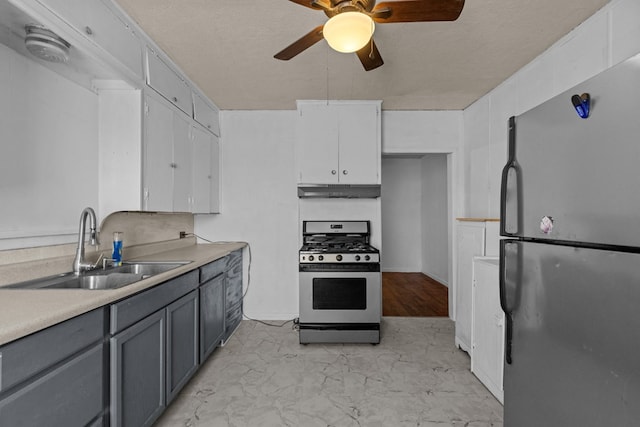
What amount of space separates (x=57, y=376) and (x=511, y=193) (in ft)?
6.39

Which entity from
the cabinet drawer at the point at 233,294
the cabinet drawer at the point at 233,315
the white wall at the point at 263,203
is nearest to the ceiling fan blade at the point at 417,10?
the white wall at the point at 263,203

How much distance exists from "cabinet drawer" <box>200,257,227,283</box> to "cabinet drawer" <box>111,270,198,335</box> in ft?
0.62

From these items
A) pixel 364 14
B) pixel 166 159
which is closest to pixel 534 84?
pixel 364 14

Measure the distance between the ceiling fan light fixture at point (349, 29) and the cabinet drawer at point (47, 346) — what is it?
158cm

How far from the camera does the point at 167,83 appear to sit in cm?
254

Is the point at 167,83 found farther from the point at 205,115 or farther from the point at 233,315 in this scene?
the point at 233,315

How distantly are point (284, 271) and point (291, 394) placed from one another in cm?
166

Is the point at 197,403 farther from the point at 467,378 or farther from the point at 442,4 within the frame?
the point at 442,4

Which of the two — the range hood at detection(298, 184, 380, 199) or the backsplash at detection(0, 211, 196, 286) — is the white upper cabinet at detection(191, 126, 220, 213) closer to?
the backsplash at detection(0, 211, 196, 286)

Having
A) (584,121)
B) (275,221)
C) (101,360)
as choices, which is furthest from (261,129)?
(584,121)

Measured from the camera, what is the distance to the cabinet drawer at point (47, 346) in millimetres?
1005

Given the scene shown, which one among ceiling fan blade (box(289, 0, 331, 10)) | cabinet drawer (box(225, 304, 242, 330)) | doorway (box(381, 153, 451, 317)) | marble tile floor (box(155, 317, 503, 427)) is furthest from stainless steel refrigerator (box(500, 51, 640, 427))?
doorway (box(381, 153, 451, 317))

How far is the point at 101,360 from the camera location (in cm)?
139

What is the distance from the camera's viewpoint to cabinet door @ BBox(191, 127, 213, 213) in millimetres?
3139
